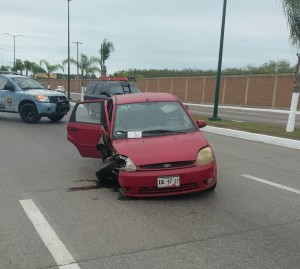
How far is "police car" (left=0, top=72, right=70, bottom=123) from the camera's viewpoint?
16000 millimetres

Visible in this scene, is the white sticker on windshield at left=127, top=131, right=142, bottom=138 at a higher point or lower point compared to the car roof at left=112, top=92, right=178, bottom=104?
lower

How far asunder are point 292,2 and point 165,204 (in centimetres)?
1161

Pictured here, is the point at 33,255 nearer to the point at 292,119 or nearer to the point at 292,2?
the point at 292,119

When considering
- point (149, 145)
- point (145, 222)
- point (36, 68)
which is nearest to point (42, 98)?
point (149, 145)

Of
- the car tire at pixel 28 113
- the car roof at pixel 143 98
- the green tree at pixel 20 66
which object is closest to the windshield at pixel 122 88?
the car tire at pixel 28 113

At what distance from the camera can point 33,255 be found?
4000 millimetres

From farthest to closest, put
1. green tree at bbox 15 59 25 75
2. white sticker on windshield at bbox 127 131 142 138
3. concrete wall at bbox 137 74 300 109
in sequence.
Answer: green tree at bbox 15 59 25 75 → concrete wall at bbox 137 74 300 109 → white sticker on windshield at bbox 127 131 142 138

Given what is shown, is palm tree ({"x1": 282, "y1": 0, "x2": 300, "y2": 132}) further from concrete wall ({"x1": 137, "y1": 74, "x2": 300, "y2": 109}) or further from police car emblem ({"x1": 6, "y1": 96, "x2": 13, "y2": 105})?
concrete wall ({"x1": 137, "y1": 74, "x2": 300, "y2": 109})

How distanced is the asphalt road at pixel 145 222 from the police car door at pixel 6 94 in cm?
893

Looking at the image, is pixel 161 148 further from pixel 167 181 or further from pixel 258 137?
pixel 258 137

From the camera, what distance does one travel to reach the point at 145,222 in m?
4.94

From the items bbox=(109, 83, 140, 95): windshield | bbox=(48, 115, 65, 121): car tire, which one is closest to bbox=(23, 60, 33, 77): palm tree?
bbox=(48, 115, 65, 121): car tire

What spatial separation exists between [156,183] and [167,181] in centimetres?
15

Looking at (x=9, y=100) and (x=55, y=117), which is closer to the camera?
(x=9, y=100)
